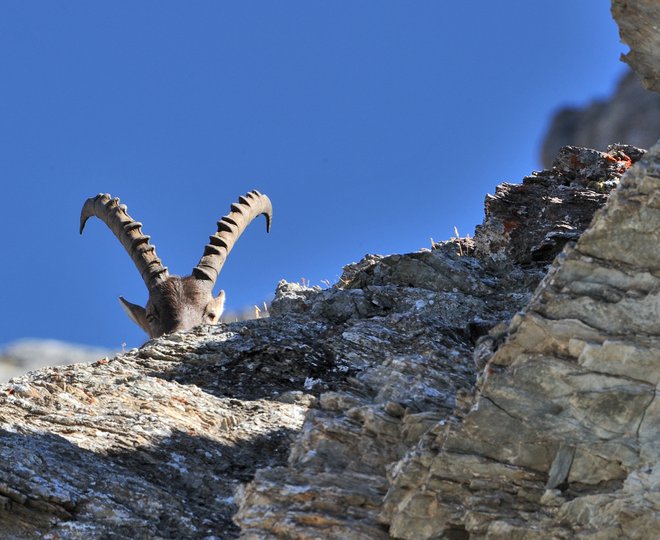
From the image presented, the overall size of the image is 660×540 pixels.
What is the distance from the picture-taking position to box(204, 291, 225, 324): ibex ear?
17719 mm

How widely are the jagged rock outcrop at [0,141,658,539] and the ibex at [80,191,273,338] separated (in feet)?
14.0

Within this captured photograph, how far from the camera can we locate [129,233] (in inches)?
743

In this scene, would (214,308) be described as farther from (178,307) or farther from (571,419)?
(571,419)

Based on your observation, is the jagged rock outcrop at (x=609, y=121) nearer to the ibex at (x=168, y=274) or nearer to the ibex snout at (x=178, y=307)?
the ibex at (x=168, y=274)

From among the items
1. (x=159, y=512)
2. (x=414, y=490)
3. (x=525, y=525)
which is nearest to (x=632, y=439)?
(x=525, y=525)

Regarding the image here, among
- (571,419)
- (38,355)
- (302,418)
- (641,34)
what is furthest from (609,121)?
(571,419)

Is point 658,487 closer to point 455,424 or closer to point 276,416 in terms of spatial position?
point 455,424

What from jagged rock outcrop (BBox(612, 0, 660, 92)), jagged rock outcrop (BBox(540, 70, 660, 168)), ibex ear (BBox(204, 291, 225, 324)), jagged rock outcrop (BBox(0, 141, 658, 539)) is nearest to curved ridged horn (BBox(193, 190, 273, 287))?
ibex ear (BBox(204, 291, 225, 324))

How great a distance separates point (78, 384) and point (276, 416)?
1.69m

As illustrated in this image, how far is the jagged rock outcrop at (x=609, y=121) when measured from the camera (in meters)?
87.4

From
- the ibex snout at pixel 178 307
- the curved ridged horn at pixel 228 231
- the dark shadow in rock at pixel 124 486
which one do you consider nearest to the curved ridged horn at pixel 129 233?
the ibex snout at pixel 178 307

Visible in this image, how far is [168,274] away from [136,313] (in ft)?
2.77

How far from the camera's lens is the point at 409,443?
773cm

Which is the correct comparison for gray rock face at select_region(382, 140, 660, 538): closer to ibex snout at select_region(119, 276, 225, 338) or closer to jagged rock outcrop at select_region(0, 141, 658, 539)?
jagged rock outcrop at select_region(0, 141, 658, 539)
